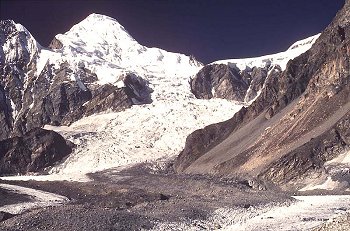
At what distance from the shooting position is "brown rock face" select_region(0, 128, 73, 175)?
102 meters

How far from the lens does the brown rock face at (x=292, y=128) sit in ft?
184

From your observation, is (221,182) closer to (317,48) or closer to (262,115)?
(262,115)

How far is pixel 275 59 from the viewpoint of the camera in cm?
15962

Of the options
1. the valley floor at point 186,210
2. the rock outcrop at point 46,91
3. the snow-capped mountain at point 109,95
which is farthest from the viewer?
the rock outcrop at point 46,91

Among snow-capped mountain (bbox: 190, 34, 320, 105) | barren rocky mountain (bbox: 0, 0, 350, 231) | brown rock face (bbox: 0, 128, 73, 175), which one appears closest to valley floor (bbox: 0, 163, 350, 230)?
barren rocky mountain (bbox: 0, 0, 350, 231)

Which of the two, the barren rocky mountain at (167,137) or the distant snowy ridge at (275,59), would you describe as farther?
the distant snowy ridge at (275,59)

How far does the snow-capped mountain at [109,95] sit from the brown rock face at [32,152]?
10.2 feet

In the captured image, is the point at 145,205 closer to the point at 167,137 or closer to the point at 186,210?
the point at 186,210

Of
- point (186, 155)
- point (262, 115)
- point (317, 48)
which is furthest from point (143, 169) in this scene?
point (317, 48)

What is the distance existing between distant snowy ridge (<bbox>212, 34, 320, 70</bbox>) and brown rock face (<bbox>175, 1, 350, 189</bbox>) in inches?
2233

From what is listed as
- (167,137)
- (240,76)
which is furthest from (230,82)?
(167,137)

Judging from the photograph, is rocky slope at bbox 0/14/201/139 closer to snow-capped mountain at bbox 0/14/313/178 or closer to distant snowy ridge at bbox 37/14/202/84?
distant snowy ridge at bbox 37/14/202/84

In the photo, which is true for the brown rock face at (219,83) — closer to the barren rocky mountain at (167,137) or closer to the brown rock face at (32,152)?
the barren rocky mountain at (167,137)

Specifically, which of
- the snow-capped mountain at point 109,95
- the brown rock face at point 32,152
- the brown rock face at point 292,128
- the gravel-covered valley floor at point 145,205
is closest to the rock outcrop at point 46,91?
the snow-capped mountain at point 109,95
